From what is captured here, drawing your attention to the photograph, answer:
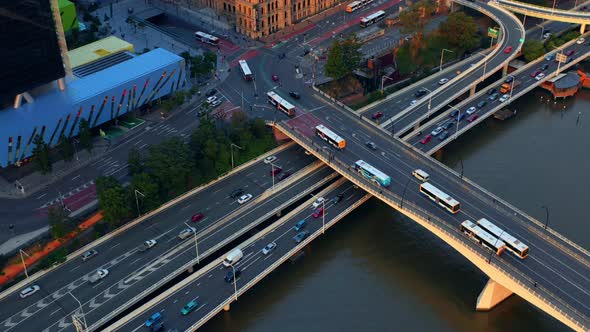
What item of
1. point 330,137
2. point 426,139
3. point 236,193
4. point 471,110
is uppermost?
point 330,137

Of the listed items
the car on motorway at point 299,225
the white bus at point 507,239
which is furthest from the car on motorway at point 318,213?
the white bus at point 507,239

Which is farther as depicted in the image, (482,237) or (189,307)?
(482,237)

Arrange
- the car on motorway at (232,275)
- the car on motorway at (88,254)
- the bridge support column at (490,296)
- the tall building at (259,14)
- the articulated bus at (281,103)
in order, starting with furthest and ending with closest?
the tall building at (259,14) < the articulated bus at (281,103) < the car on motorway at (88,254) < the car on motorway at (232,275) < the bridge support column at (490,296)

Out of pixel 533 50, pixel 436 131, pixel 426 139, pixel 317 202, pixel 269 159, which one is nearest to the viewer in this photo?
pixel 317 202

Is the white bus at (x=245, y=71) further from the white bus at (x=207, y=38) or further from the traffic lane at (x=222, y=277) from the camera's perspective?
the traffic lane at (x=222, y=277)

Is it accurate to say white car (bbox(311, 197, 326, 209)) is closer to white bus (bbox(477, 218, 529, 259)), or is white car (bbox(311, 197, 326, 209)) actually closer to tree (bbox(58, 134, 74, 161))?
white bus (bbox(477, 218, 529, 259))

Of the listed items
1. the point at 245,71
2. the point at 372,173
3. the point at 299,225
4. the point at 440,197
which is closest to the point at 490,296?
the point at 440,197

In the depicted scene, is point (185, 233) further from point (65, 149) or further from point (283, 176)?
point (65, 149)

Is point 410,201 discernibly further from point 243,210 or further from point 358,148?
point 243,210
